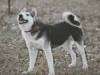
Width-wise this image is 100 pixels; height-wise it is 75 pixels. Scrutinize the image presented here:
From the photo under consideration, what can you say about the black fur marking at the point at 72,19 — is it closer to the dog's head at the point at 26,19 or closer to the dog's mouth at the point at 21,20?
the dog's head at the point at 26,19

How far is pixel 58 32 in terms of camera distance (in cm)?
694

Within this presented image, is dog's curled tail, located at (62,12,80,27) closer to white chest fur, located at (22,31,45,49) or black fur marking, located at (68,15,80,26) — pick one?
black fur marking, located at (68,15,80,26)

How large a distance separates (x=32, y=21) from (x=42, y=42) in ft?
1.33

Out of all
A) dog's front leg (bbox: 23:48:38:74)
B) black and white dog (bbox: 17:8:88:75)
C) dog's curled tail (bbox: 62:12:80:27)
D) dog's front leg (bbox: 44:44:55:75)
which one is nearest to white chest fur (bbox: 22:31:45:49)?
black and white dog (bbox: 17:8:88:75)

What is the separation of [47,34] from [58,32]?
1.13 feet

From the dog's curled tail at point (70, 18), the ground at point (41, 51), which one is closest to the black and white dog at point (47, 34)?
the dog's curled tail at point (70, 18)

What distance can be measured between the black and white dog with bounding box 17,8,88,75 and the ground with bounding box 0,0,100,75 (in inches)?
8.2

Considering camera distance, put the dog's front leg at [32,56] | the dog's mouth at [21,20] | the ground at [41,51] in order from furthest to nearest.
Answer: the ground at [41,51], the dog's front leg at [32,56], the dog's mouth at [21,20]

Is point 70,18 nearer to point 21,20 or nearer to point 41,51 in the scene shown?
point 21,20

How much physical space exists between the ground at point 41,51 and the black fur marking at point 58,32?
17.2 inches

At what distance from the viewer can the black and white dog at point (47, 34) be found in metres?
6.49

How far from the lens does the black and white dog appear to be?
6.49 m

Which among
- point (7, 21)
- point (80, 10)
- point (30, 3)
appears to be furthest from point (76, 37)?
point (30, 3)

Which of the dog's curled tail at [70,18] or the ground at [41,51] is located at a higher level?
the dog's curled tail at [70,18]
